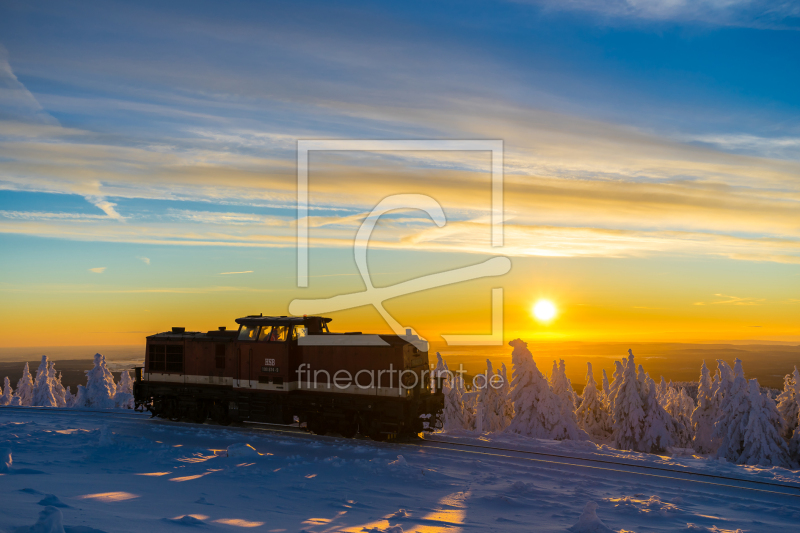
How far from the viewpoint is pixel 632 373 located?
44.1 m

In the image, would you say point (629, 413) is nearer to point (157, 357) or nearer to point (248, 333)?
point (248, 333)

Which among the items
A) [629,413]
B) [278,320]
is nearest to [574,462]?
[278,320]

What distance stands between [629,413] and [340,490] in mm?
36618

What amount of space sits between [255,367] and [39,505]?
1313 cm

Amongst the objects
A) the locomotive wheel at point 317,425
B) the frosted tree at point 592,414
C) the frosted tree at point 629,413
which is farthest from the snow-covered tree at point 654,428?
the locomotive wheel at point 317,425

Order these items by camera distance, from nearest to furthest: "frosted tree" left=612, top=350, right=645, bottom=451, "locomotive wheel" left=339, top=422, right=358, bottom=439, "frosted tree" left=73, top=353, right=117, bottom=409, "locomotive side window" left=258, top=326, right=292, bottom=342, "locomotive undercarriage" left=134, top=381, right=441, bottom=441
A: "locomotive undercarriage" left=134, top=381, right=441, bottom=441
"locomotive wheel" left=339, top=422, right=358, bottom=439
"locomotive side window" left=258, top=326, right=292, bottom=342
"frosted tree" left=612, top=350, right=645, bottom=451
"frosted tree" left=73, top=353, right=117, bottom=409

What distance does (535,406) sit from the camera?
123 feet

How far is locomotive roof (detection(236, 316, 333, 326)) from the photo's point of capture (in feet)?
74.3

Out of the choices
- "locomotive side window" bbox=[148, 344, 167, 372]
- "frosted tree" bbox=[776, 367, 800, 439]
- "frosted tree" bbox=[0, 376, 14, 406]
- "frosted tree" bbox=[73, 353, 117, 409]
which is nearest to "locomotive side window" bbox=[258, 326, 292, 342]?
"locomotive side window" bbox=[148, 344, 167, 372]

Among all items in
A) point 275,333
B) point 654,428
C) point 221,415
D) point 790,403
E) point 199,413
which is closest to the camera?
point 275,333

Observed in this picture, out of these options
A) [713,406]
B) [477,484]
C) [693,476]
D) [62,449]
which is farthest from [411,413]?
[713,406]

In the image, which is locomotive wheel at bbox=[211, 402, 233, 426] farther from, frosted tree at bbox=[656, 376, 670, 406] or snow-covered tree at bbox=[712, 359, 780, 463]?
frosted tree at bbox=[656, 376, 670, 406]

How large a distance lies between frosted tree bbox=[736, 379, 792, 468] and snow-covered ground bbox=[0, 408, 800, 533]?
1768 cm

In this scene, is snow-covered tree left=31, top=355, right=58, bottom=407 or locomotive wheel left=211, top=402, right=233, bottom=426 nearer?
locomotive wheel left=211, top=402, right=233, bottom=426
